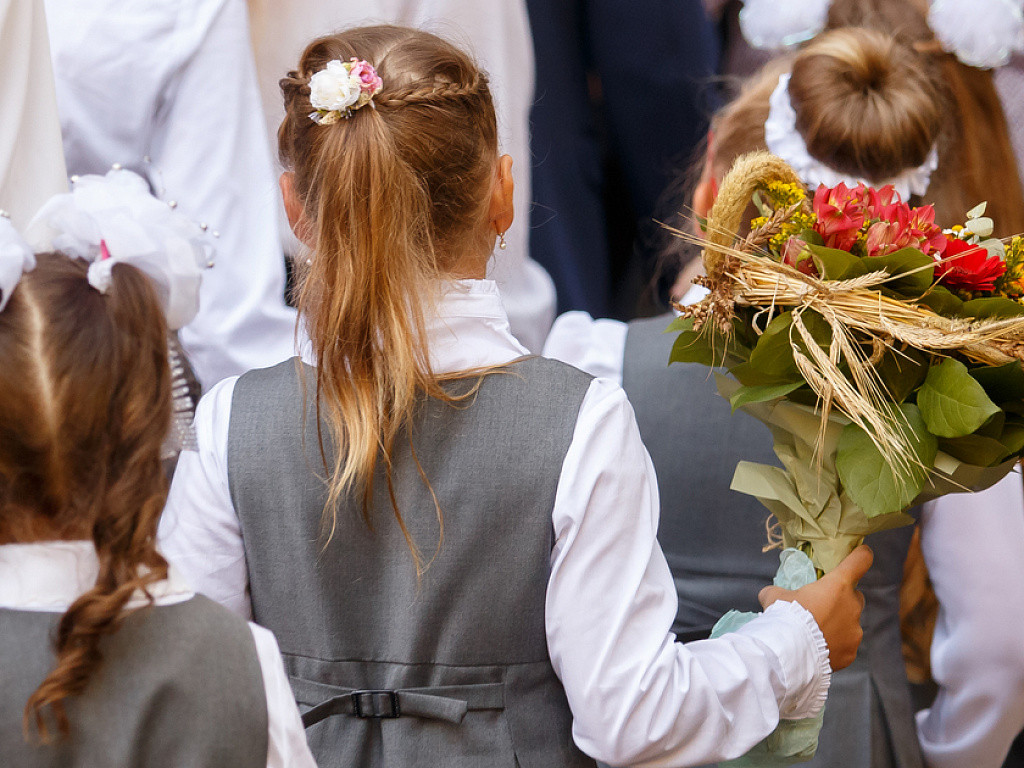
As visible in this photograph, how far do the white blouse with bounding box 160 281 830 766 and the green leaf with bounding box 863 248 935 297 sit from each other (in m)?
0.33

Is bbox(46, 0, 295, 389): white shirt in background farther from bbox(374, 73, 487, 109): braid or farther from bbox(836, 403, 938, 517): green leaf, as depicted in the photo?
bbox(836, 403, 938, 517): green leaf

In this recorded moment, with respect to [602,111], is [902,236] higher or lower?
higher

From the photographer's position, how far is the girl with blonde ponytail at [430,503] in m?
1.12

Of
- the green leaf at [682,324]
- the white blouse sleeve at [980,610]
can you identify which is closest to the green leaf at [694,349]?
the green leaf at [682,324]

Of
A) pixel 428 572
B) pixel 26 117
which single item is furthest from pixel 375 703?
pixel 26 117

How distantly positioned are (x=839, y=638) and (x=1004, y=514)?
521mm

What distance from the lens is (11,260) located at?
3.01 feet

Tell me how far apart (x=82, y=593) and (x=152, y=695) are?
115 mm

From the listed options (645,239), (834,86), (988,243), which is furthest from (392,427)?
(645,239)

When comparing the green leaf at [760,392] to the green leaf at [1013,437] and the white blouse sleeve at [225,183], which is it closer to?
the green leaf at [1013,437]

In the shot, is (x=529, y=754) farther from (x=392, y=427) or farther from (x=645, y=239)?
(x=645, y=239)

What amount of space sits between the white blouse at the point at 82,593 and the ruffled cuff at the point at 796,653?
0.56m

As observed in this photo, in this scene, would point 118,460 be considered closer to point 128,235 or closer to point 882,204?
point 128,235

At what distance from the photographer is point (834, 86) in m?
1.68
